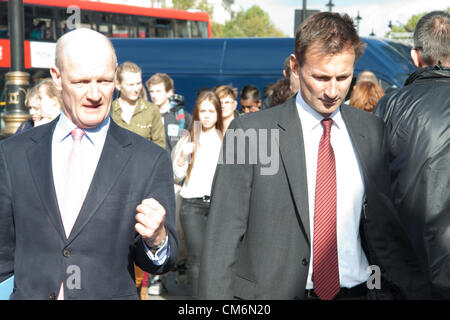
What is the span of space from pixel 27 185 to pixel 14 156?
14 cm

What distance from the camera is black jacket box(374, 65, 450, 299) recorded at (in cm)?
307

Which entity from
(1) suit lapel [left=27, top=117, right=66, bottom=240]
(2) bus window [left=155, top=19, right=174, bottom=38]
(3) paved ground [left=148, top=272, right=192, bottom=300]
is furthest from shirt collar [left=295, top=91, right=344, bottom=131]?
(2) bus window [left=155, top=19, right=174, bottom=38]

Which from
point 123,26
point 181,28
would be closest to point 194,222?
point 123,26

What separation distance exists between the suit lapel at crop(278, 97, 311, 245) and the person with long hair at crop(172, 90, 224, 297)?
12.4ft

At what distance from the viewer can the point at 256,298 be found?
2711mm

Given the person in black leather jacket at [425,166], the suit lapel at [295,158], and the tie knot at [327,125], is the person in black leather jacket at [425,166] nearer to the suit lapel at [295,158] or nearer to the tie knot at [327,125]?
the tie knot at [327,125]

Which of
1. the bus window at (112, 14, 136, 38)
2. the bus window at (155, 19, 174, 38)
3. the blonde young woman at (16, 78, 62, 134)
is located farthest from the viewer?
the bus window at (155, 19, 174, 38)

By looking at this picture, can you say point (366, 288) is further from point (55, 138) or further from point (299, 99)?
point (55, 138)

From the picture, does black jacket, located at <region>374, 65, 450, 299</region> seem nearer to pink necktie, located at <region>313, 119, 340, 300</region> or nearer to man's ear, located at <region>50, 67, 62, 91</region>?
pink necktie, located at <region>313, 119, 340, 300</region>

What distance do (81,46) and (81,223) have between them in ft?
2.15

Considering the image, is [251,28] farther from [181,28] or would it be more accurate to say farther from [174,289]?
[174,289]

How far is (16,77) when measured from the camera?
7.46m

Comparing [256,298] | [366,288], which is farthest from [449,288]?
[256,298]

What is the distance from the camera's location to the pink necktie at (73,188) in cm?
246
